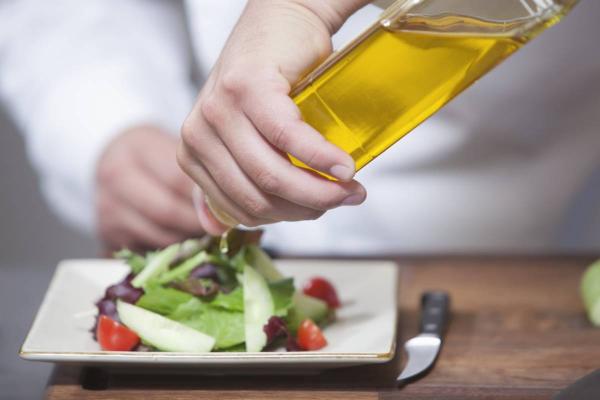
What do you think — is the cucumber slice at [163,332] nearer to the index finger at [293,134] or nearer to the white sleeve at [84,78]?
the index finger at [293,134]

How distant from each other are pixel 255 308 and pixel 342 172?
29 cm

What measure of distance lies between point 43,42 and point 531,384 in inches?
45.4

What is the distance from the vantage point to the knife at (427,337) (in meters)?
1.03

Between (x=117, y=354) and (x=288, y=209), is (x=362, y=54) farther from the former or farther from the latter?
(x=117, y=354)

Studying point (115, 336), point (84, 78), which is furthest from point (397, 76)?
point (84, 78)

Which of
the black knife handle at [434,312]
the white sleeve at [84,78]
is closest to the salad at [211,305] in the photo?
the black knife handle at [434,312]

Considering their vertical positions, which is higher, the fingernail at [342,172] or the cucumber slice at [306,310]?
the fingernail at [342,172]

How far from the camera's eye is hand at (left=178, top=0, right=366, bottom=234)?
0.81 metres

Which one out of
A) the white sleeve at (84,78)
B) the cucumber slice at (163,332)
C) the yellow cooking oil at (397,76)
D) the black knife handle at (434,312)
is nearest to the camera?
the yellow cooking oil at (397,76)

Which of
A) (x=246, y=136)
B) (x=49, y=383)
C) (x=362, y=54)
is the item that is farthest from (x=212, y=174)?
(x=49, y=383)

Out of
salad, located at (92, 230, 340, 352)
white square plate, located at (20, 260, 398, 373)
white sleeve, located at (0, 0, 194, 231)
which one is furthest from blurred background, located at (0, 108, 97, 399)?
salad, located at (92, 230, 340, 352)

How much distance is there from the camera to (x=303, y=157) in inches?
31.7

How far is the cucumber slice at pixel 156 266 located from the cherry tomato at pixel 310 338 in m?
0.19

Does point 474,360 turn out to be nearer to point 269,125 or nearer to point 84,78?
point 269,125
